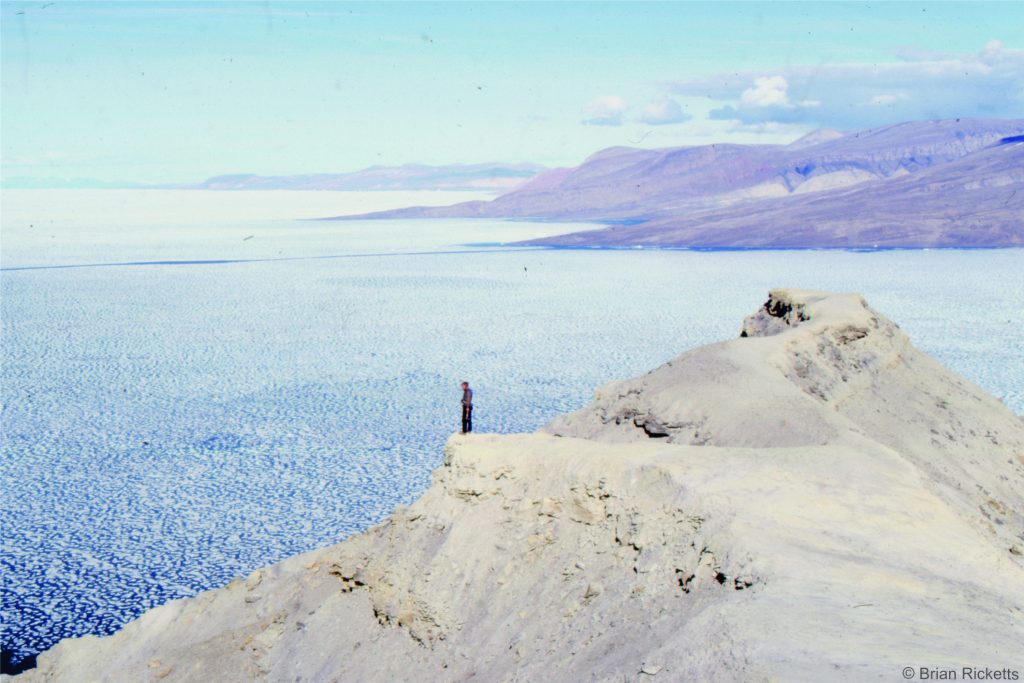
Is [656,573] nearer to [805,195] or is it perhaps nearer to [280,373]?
[280,373]

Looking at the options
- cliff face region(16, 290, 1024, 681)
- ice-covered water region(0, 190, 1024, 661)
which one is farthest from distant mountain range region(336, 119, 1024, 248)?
cliff face region(16, 290, 1024, 681)

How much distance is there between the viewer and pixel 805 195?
112 metres

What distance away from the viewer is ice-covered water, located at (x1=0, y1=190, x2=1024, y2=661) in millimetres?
13234

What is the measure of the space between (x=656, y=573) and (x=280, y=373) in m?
19.2

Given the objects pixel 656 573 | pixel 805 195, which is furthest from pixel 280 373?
pixel 805 195

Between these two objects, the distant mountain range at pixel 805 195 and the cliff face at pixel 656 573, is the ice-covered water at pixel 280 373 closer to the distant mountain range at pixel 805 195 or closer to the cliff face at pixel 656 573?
the cliff face at pixel 656 573

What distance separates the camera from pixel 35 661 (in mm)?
9867

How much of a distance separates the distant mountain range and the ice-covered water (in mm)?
21387

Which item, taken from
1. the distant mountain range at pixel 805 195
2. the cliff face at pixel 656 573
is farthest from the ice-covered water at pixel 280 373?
the distant mountain range at pixel 805 195

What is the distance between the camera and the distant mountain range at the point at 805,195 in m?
79.9

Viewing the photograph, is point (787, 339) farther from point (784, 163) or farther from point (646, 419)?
point (784, 163)

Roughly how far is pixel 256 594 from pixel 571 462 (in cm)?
393

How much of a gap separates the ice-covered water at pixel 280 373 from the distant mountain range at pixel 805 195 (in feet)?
70.2

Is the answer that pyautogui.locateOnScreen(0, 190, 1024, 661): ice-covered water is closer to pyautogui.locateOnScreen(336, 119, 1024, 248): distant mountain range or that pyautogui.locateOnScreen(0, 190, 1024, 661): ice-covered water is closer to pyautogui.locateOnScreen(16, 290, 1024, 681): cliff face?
pyautogui.locateOnScreen(16, 290, 1024, 681): cliff face
